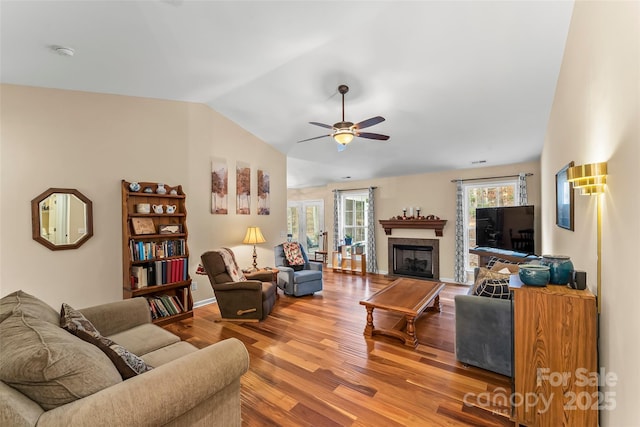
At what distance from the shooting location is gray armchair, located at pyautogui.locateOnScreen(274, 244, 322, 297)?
4.68 metres

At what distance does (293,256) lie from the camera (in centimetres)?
511

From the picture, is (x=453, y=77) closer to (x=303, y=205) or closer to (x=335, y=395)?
(x=335, y=395)

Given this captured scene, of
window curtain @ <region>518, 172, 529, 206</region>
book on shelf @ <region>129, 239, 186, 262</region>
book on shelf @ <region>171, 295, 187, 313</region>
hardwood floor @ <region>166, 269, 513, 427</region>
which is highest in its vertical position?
window curtain @ <region>518, 172, 529, 206</region>

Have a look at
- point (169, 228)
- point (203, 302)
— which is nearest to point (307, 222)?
point (203, 302)

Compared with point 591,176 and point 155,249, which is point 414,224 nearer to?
point 591,176

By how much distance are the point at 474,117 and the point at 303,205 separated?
5610mm

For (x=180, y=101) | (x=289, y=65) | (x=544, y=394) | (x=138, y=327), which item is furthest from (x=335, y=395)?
(x=180, y=101)

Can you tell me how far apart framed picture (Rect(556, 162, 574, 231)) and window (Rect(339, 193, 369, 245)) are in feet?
15.5

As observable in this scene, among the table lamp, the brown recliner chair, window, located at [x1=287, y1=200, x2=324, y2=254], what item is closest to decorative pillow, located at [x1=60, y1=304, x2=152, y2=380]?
the brown recliner chair

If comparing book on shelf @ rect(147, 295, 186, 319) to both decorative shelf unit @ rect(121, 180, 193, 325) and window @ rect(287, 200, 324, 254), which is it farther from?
window @ rect(287, 200, 324, 254)

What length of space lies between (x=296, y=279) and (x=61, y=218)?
322 cm

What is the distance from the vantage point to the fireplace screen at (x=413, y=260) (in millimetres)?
6121

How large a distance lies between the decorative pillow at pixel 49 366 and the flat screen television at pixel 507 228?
5458mm

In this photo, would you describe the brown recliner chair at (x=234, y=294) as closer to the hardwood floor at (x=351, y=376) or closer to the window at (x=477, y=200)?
the hardwood floor at (x=351, y=376)
